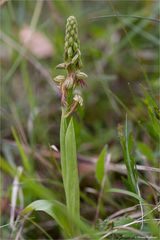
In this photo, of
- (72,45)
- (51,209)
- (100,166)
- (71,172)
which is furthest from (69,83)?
(100,166)

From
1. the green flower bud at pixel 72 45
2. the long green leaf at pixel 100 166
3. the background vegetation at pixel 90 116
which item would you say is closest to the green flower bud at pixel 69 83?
the green flower bud at pixel 72 45

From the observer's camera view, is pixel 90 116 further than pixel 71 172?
Yes

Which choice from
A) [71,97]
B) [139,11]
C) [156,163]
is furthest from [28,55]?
[71,97]

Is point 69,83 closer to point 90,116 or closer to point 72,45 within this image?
point 72,45

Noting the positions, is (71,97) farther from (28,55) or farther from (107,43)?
(107,43)

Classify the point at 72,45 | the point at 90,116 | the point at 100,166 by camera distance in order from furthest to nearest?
the point at 90,116
the point at 100,166
the point at 72,45

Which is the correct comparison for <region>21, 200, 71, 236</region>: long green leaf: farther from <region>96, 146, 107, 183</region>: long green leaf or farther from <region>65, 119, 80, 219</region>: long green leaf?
<region>96, 146, 107, 183</region>: long green leaf

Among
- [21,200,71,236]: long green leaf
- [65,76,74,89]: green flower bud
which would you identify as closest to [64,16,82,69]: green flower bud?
[65,76,74,89]: green flower bud

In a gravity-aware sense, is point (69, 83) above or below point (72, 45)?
below
